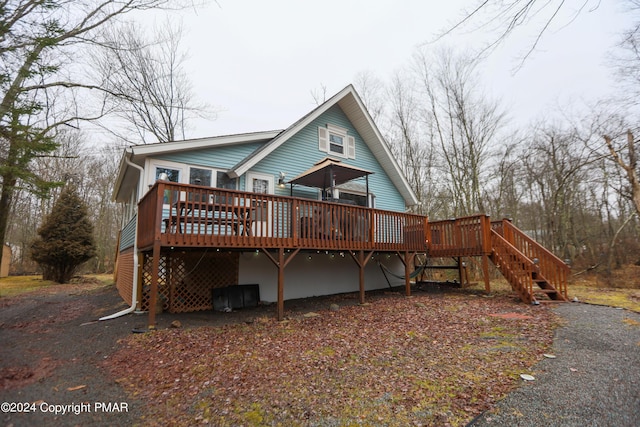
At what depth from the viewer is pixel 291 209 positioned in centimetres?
754

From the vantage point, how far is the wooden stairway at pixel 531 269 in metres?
8.16

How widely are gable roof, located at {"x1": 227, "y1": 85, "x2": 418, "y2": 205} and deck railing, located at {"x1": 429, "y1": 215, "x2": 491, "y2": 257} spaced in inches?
129

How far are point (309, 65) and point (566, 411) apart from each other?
21376 millimetres

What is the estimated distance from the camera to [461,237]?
1019cm

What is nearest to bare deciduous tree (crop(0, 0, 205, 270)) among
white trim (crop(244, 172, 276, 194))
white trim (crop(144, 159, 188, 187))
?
white trim (crop(144, 159, 188, 187))

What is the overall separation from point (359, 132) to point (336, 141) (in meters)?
1.33

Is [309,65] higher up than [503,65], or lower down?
higher up

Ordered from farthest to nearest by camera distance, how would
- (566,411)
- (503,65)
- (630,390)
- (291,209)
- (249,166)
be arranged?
(249,166), (291,209), (503,65), (630,390), (566,411)

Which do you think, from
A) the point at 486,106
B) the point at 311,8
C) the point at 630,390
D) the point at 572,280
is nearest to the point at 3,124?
the point at 311,8

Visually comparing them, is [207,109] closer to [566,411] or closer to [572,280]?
[566,411]

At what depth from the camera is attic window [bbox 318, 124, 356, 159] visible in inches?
463

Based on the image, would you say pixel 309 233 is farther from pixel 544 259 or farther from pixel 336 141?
pixel 544 259

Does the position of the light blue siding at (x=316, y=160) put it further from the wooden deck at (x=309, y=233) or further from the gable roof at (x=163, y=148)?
the wooden deck at (x=309, y=233)

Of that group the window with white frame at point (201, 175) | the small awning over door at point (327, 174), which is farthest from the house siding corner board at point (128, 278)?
the small awning over door at point (327, 174)
